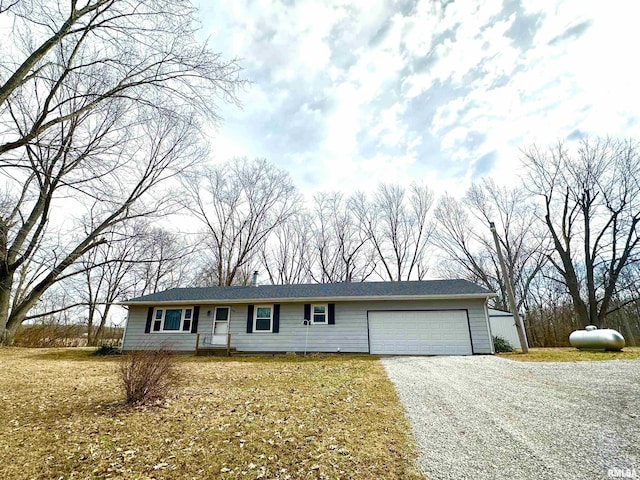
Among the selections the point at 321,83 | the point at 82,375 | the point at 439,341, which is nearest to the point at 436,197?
the point at 439,341

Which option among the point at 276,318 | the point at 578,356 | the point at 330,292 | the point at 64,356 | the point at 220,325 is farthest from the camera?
the point at 330,292

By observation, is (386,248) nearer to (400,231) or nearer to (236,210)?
(400,231)

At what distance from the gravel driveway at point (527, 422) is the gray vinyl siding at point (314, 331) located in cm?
485

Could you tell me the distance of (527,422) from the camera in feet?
13.4

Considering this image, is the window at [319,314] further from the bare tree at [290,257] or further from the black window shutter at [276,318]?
the bare tree at [290,257]

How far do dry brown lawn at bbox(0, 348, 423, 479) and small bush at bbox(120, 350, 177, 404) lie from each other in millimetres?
251

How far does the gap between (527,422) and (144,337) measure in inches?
574

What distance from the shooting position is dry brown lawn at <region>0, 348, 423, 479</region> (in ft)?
10.2

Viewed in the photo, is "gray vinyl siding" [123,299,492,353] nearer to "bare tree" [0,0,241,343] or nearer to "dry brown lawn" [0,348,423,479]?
"dry brown lawn" [0,348,423,479]

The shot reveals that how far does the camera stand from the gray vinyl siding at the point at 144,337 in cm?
1316

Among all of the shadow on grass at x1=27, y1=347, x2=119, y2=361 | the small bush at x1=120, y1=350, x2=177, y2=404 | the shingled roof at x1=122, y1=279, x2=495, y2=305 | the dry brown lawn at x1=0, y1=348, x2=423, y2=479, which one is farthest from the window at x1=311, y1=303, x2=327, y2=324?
the shadow on grass at x1=27, y1=347, x2=119, y2=361

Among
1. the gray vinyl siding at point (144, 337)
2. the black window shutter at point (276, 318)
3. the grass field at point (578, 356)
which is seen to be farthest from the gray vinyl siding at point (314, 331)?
the grass field at point (578, 356)

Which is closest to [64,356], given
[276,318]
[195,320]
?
[195,320]

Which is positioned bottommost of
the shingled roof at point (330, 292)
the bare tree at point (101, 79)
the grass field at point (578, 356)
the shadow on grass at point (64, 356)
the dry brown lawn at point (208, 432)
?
the dry brown lawn at point (208, 432)
